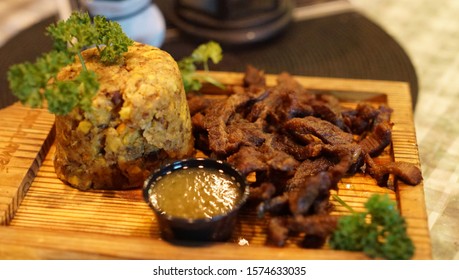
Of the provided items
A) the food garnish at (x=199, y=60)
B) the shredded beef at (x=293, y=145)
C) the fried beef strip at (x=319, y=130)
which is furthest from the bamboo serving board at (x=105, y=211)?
the food garnish at (x=199, y=60)

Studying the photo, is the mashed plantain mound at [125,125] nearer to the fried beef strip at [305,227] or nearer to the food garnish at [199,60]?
the food garnish at [199,60]

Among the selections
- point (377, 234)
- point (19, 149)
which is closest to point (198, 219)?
point (377, 234)

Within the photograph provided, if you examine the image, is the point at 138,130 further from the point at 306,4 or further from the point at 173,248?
the point at 306,4

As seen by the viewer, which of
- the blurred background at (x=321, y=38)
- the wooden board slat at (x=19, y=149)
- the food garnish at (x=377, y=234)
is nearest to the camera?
the food garnish at (x=377, y=234)

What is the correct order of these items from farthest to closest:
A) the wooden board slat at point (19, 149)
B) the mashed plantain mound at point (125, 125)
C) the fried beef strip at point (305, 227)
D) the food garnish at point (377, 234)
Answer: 1. the wooden board slat at point (19, 149)
2. the mashed plantain mound at point (125, 125)
3. the fried beef strip at point (305, 227)
4. the food garnish at point (377, 234)

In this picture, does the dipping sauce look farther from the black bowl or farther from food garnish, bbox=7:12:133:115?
food garnish, bbox=7:12:133:115

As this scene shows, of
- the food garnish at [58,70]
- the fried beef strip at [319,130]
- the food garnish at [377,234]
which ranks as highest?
the food garnish at [58,70]

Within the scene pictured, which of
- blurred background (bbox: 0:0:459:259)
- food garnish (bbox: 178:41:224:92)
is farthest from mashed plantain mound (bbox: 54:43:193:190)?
blurred background (bbox: 0:0:459:259)

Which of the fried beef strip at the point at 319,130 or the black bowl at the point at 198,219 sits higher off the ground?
the fried beef strip at the point at 319,130
